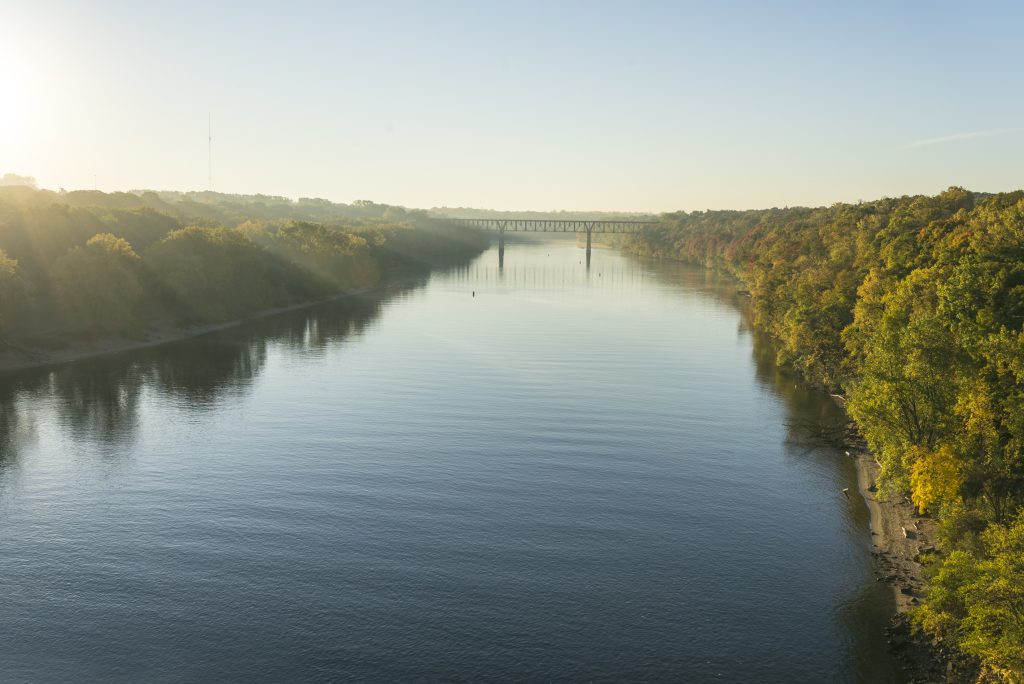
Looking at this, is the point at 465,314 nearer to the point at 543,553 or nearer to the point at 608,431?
the point at 608,431

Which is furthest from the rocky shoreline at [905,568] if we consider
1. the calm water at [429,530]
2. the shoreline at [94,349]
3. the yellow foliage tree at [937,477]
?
the shoreline at [94,349]

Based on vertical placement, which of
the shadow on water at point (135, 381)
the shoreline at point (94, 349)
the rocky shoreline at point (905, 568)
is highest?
the shoreline at point (94, 349)

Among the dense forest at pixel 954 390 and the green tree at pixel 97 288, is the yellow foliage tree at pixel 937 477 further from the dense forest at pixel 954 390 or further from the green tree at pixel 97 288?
the green tree at pixel 97 288

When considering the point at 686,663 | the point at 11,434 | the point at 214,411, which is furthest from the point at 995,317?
the point at 11,434

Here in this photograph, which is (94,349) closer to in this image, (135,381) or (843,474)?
(135,381)

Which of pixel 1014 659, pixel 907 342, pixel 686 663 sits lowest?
pixel 686 663

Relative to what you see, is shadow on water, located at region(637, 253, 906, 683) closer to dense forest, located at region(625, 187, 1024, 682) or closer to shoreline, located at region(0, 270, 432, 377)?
dense forest, located at region(625, 187, 1024, 682)
